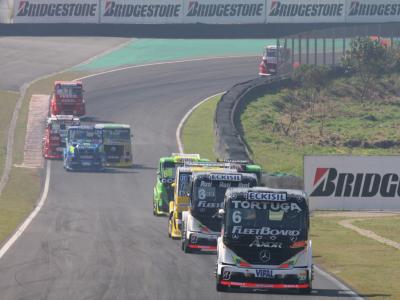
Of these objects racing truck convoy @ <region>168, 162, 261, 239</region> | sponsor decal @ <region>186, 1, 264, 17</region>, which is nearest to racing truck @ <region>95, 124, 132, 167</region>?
racing truck convoy @ <region>168, 162, 261, 239</region>

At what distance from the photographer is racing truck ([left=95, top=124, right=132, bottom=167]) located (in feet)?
191

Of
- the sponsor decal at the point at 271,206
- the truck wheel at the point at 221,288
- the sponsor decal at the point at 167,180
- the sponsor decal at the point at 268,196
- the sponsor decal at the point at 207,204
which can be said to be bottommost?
Result: the sponsor decal at the point at 167,180

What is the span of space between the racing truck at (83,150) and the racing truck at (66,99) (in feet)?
35.9

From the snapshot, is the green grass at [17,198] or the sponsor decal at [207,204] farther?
the green grass at [17,198]

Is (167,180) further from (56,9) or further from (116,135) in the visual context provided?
(56,9)

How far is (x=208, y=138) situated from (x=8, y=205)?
21.8m

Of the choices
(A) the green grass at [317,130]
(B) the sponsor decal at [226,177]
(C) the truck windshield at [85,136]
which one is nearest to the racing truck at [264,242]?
(B) the sponsor decal at [226,177]

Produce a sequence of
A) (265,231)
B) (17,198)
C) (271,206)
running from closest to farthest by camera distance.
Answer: (265,231) < (271,206) < (17,198)

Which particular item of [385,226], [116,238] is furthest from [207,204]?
[385,226]

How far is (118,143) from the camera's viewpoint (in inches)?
2295

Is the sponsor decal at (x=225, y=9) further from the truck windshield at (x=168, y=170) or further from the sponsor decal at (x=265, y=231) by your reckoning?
the sponsor decal at (x=265, y=231)

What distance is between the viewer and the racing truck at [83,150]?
56.7 metres

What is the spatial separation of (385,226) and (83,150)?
21899 millimetres

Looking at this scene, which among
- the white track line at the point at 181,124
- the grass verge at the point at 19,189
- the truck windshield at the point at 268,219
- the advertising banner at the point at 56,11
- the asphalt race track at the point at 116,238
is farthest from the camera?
the advertising banner at the point at 56,11
